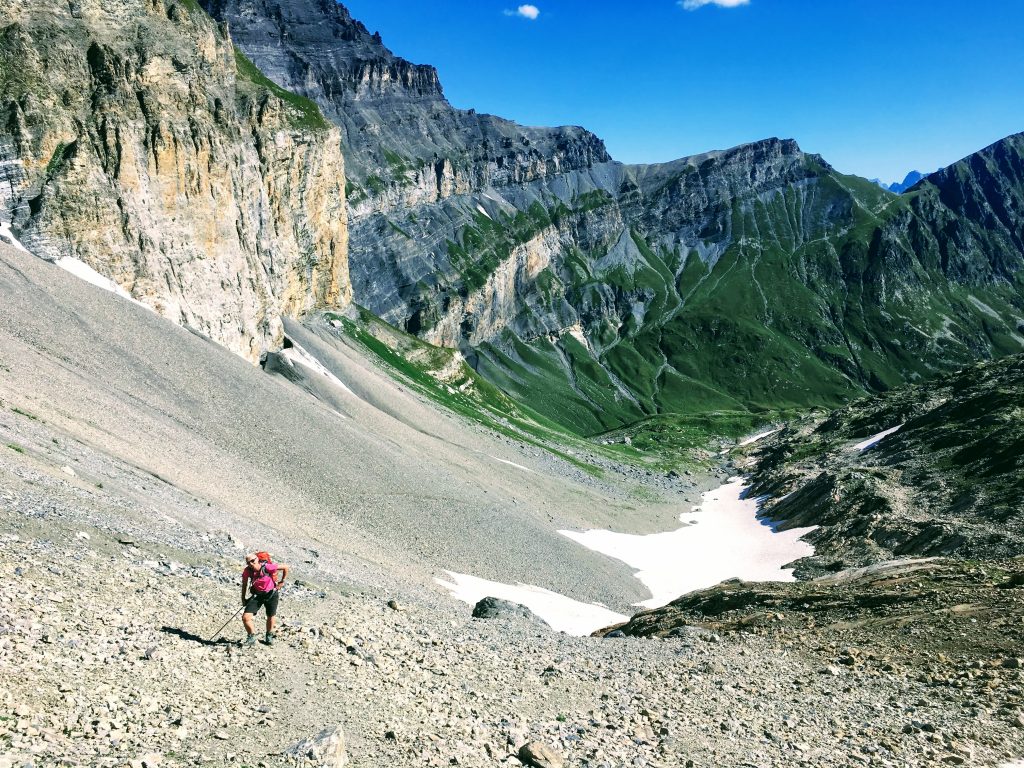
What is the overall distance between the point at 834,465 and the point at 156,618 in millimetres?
91278

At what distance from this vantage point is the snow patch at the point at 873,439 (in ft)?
312

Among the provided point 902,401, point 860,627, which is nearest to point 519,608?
point 860,627

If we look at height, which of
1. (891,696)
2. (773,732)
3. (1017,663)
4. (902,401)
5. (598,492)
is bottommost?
(598,492)

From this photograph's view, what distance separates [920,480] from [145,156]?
81003mm

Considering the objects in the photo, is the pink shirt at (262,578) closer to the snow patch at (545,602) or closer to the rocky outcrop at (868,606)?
the rocky outcrop at (868,606)

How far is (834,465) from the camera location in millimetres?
91875

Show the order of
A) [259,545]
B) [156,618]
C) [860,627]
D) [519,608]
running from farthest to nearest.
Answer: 1. [519,608]
2. [259,545]
3. [860,627]
4. [156,618]

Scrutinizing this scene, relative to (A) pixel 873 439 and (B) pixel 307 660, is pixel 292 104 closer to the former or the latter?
(A) pixel 873 439

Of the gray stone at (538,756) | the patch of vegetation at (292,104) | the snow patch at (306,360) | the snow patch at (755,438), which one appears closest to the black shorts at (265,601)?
the gray stone at (538,756)

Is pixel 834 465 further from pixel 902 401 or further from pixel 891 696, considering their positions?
pixel 891 696

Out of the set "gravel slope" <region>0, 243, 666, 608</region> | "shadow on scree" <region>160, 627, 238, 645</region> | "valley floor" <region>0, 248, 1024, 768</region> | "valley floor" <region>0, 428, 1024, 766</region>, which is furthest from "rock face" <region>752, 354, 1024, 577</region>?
"shadow on scree" <region>160, 627, 238, 645</region>

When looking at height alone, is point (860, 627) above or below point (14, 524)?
above

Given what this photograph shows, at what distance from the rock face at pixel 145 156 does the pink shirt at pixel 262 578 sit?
5691cm

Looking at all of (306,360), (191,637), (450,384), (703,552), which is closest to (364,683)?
(191,637)
